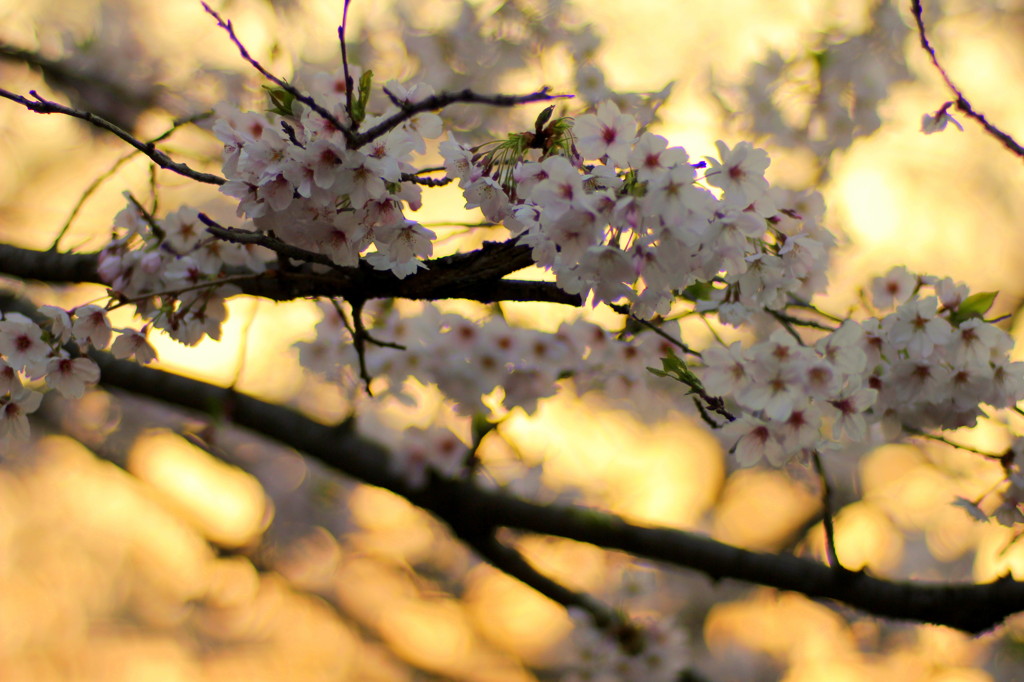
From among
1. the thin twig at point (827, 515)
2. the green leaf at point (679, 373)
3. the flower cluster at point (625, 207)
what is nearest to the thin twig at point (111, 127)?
the flower cluster at point (625, 207)

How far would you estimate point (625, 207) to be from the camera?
3.25ft

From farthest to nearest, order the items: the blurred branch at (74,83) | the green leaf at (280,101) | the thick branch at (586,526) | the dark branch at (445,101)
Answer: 1. the blurred branch at (74,83)
2. the thick branch at (586,526)
3. the green leaf at (280,101)
4. the dark branch at (445,101)

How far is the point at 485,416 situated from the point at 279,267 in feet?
3.64

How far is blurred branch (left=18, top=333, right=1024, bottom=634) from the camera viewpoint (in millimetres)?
1782

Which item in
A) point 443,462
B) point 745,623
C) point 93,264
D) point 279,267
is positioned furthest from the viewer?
point 745,623

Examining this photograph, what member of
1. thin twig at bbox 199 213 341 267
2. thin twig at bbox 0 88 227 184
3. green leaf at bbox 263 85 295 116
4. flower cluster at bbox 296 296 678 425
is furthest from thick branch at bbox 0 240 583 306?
flower cluster at bbox 296 296 678 425

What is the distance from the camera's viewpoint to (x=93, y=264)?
1926 mm

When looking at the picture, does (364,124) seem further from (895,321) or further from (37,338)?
(895,321)

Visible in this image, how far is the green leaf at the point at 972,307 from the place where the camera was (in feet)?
4.98

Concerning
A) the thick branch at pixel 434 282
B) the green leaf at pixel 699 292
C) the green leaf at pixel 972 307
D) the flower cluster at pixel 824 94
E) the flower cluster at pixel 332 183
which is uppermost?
the flower cluster at pixel 824 94

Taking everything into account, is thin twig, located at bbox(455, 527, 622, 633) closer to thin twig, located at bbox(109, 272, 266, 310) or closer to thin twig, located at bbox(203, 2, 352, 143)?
thin twig, located at bbox(109, 272, 266, 310)

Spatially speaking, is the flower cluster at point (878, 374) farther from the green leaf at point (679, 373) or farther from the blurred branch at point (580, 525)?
the blurred branch at point (580, 525)

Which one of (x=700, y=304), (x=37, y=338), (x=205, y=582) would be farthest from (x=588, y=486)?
(x=37, y=338)

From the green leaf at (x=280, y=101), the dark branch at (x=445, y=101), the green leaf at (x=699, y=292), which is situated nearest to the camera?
the dark branch at (x=445, y=101)
